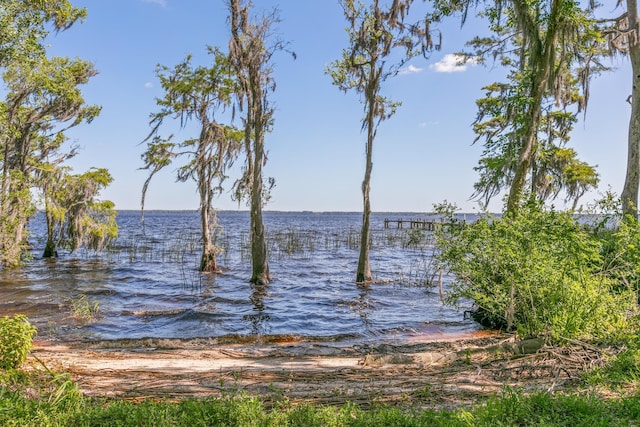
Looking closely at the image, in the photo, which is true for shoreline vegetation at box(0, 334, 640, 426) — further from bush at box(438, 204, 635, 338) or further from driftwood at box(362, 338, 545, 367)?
bush at box(438, 204, 635, 338)

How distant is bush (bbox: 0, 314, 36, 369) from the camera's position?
5.25 m

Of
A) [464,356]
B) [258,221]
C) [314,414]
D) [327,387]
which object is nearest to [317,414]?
[314,414]

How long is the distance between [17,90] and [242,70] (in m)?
9.90

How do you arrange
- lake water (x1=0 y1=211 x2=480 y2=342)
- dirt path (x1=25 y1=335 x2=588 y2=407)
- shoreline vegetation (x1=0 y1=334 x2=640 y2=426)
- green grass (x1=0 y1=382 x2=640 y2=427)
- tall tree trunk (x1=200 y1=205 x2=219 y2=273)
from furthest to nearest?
tall tree trunk (x1=200 y1=205 x2=219 y2=273)
lake water (x1=0 y1=211 x2=480 y2=342)
dirt path (x1=25 y1=335 x2=588 y2=407)
shoreline vegetation (x1=0 y1=334 x2=640 y2=426)
green grass (x1=0 y1=382 x2=640 y2=427)

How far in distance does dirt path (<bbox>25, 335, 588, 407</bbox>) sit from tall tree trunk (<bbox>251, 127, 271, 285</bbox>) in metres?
8.51

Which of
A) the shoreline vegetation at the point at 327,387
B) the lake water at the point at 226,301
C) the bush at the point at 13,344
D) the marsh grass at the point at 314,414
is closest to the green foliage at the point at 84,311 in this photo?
the lake water at the point at 226,301

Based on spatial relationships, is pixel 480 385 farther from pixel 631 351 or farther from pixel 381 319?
pixel 381 319

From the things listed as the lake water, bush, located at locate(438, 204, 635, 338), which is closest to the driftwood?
bush, located at locate(438, 204, 635, 338)

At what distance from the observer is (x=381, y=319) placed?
11469 mm

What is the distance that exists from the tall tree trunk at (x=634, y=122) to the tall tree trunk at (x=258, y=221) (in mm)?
11705

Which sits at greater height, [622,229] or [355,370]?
[622,229]

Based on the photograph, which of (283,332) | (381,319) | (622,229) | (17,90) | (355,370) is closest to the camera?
(355,370)

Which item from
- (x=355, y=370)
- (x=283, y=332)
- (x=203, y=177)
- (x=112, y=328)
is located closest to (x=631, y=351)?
(x=355, y=370)

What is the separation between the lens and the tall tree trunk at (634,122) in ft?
39.6
